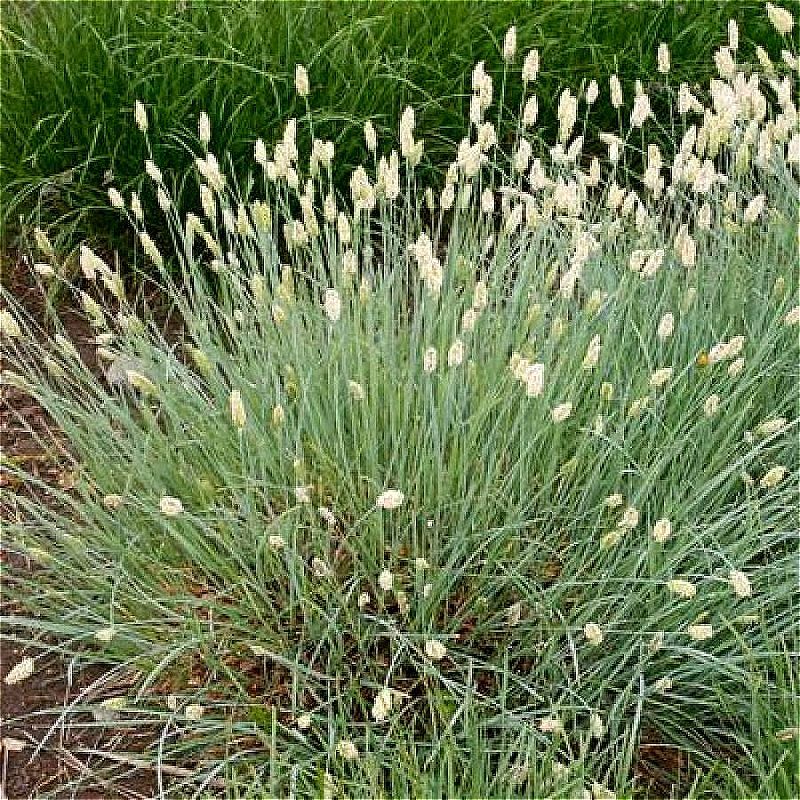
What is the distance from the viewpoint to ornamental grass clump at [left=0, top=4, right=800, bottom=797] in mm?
2340

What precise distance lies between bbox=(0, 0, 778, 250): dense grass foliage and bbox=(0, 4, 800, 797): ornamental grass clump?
1134mm

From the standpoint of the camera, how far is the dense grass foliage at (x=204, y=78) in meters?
3.83

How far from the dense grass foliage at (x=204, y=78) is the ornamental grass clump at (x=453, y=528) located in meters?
1.13

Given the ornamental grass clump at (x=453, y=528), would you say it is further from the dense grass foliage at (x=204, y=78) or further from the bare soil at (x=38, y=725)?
the dense grass foliage at (x=204, y=78)

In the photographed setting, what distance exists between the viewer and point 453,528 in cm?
252

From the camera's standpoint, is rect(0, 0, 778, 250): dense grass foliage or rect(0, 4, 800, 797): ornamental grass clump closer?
rect(0, 4, 800, 797): ornamental grass clump

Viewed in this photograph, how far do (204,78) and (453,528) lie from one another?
1840 millimetres

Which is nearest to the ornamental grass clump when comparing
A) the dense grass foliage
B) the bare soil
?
the bare soil

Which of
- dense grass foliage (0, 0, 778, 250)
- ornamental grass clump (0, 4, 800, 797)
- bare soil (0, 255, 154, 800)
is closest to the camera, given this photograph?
ornamental grass clump (0, 4, 800, 797)

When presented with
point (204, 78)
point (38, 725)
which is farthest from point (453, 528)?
point (204, 78)

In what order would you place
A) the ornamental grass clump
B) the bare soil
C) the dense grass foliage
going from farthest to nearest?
1. the dense grass foliage
2. the bare soil
3. the ornamental grass clump

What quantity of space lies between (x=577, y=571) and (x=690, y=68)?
2.39m

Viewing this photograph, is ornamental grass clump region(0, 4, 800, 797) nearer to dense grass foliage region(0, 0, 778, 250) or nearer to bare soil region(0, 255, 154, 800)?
bare soil region(0, 255, 154, 800)

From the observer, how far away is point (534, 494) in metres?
2.57
